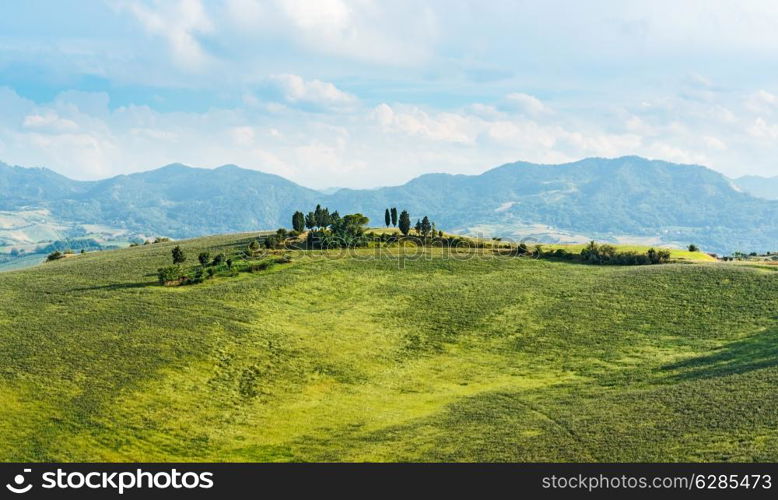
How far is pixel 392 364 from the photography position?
69875 mm

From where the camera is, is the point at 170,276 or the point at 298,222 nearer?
the point at 170,276

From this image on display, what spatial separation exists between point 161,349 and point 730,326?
68771mm

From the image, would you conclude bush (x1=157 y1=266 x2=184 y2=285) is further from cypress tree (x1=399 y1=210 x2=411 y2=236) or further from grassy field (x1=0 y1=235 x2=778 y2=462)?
cypress tree (x1=399 y1=210 x2=411 y2=236)

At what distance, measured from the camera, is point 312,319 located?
82000 millimetres

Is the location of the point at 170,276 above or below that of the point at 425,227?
below

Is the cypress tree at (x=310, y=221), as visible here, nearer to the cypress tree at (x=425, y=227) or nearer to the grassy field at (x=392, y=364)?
the cypress tree at (x=425, y=227)

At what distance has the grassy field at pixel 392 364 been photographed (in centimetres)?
4678

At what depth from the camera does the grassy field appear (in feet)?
153

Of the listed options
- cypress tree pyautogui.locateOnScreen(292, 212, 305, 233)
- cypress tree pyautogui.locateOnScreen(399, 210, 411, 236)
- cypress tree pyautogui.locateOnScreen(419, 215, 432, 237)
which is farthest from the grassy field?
cypress tree pyautogui.locateOnScreen(419, 215, 432, 237)
